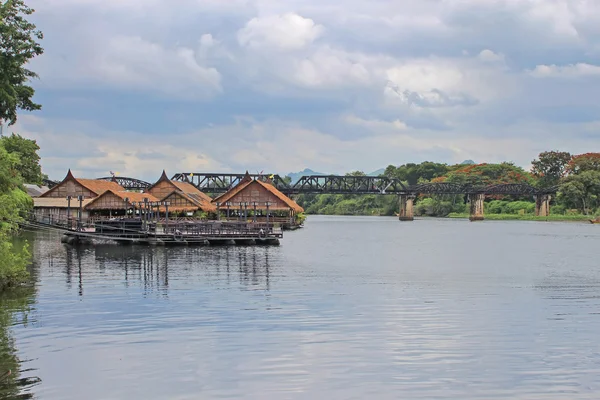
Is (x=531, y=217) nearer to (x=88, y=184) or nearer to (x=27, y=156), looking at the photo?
(x=88, y=184)

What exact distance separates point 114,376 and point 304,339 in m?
5.79

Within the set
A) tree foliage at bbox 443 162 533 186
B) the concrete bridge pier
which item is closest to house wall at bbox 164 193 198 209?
the concrete bridge pier

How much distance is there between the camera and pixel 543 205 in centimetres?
14350

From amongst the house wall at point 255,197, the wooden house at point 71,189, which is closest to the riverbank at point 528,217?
the house wall at point 255,197

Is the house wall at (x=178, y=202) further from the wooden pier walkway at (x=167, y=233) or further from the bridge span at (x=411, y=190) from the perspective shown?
the bridge span at (x=411, y=190)

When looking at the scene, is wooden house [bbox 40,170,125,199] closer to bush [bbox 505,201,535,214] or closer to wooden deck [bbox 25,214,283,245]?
wooden deck [bbox 25,214,283,245]

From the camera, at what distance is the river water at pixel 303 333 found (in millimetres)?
16141

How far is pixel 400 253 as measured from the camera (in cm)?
5475

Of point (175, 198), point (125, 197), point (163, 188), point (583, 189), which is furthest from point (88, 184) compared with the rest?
point (583, 189)

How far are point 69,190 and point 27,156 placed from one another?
1569cm

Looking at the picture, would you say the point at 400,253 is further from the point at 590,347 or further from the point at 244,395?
the point at 244,395

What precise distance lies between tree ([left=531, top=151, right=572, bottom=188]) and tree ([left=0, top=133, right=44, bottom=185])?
108020mm

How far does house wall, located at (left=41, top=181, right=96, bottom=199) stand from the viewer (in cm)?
8381

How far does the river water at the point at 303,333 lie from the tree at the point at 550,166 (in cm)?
11412
